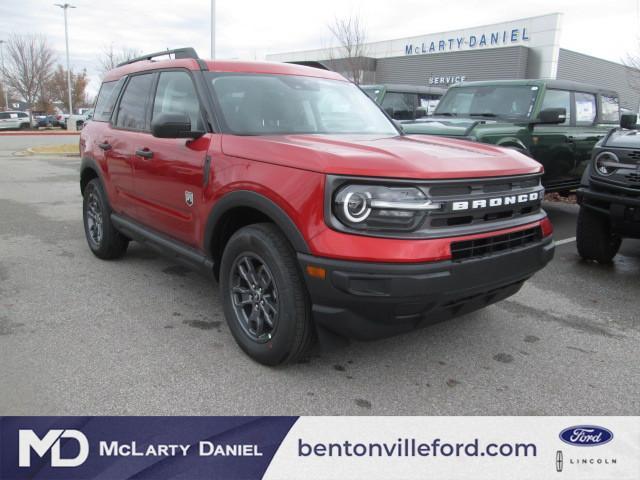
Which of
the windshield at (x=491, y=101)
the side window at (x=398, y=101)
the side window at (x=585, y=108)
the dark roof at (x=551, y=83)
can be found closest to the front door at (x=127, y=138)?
the windshield at (x=491, y=101)

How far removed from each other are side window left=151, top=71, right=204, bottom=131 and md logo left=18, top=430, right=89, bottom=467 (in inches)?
79.0

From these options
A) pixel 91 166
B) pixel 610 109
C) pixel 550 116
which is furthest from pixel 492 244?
pixel 610 109

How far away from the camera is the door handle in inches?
159

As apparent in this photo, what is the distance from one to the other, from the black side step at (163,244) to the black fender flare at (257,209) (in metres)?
0.14

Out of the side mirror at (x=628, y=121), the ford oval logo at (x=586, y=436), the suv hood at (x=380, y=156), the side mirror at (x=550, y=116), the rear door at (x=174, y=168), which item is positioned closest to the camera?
the ford oval logo at (x=586, y=436)

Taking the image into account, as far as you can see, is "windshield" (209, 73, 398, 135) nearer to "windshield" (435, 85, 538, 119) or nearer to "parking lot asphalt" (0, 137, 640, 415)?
"parking lot asphalt" (0, 137, 640, 415)

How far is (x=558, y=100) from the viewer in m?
7.62

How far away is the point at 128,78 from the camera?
4828 millimetres

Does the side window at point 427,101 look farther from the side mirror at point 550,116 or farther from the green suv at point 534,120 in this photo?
the side mirror at point 550,116

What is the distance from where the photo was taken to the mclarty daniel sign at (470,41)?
2725 centimetres

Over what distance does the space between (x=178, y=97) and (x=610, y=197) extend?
3.70 metres

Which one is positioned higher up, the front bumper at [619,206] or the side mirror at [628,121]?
the side mirror at [628,121]

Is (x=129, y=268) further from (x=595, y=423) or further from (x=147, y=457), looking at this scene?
(x=595, y=423)

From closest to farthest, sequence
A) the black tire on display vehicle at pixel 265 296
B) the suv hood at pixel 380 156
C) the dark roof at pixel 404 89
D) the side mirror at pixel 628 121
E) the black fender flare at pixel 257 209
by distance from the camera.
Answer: the suv hood at pixel 380 156, the black fender flare at pixel 257 209, the black tire on display vehicle at pixel 265 296, the side mirror at pixel 628 121, the dark roof at pixel 404 89
